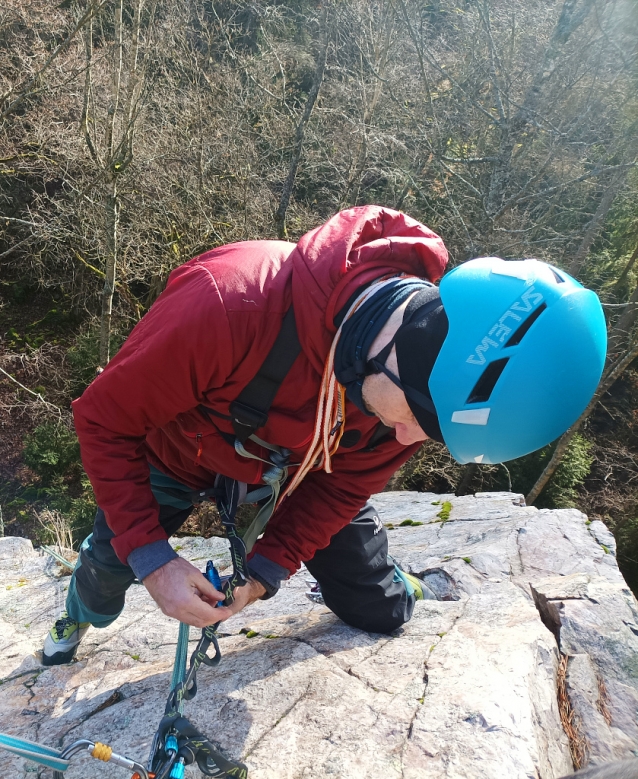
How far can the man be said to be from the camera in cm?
169

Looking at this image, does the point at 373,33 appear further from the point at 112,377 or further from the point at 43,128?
the point at 112,377

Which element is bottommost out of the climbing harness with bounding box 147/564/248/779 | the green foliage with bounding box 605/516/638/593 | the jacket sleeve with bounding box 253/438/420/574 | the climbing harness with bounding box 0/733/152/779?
the green foliage with bounding box 605/516/638/593

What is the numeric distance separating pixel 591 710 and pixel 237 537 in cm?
183

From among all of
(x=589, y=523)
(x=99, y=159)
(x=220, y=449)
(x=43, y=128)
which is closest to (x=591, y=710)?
(x=220, y=449)

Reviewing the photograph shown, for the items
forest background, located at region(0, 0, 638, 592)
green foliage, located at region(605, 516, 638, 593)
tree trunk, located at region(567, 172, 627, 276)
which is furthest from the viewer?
green foliage, located at region(605, 516, 638, 593)

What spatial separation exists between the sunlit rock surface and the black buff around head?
1.26 m

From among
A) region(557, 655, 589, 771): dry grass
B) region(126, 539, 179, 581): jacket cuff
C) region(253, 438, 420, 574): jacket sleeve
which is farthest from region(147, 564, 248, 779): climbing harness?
region(557, 655, 589, 771): dry grass

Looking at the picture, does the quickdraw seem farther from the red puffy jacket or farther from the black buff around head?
the black buff around head

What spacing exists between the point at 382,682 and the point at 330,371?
1.49 metres

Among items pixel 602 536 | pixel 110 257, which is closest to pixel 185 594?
pixel 602 536

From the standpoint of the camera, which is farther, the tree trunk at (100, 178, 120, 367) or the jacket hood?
the tree trunk at (100, 178, 120, 367)

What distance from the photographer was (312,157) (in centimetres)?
1412

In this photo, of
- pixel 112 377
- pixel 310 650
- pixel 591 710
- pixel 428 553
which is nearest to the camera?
pixel 112 377

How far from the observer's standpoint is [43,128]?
40.8 feet
